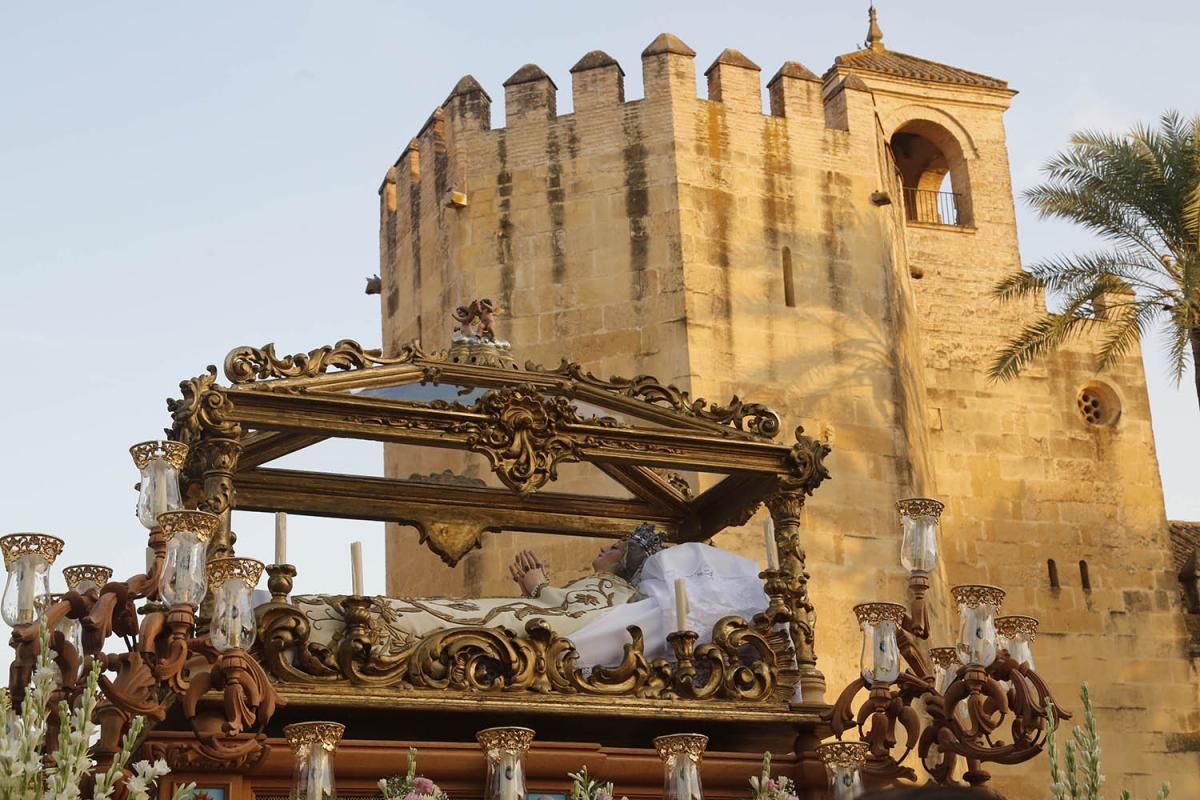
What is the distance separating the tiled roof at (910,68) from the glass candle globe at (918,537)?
17.8 meters

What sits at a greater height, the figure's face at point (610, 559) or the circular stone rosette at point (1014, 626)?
the figure's face at point (610, 559)

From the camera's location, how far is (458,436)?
800cm

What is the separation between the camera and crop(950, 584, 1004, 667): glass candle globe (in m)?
7.45

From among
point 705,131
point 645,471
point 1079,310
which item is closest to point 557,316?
point 705,131

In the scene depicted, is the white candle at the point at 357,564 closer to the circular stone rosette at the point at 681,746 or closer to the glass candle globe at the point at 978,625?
the circular stone rosette at the point at 681,746

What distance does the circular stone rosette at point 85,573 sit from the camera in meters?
7.05

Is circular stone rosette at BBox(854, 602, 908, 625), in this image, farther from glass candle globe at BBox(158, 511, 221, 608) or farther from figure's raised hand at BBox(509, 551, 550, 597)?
glass candle globe at BBox(158, 511, 221, 608)

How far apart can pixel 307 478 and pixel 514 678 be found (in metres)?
1.79

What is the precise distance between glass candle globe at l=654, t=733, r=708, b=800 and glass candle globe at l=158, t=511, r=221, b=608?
170 cm

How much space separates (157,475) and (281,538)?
3.17ft

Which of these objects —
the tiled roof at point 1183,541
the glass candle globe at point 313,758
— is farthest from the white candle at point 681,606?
the tiled roof at point 1183,541

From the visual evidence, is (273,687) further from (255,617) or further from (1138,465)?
(1138,465)

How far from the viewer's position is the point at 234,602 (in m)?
6.48

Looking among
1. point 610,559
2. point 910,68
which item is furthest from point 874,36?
point 610,559
